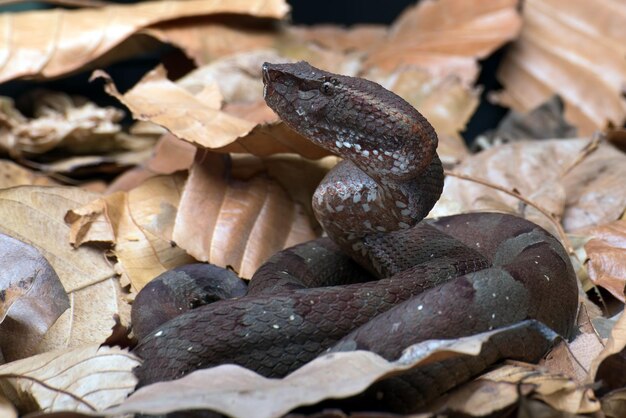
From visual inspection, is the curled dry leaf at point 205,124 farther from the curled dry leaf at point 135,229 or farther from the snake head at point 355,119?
the snake head at point 355,119

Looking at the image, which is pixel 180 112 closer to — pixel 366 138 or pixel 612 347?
pixel 366 138

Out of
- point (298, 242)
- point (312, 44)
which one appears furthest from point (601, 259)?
point (312, 44)

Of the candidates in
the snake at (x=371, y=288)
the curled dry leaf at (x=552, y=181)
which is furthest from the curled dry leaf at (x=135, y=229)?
the curled dry leaf at (x=552, y=181)

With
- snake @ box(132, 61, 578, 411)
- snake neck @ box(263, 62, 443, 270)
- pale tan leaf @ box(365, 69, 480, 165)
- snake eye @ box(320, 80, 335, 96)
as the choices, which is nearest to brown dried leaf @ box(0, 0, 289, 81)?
pale tan leaf @ box(365, 69, 480, 165)

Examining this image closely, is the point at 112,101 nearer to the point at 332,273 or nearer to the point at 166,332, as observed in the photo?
the point at 332,273

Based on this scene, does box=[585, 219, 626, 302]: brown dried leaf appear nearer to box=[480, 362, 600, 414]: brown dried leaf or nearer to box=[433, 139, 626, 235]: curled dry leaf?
box=[433, 139, 626, 235]: curled dry leaf
